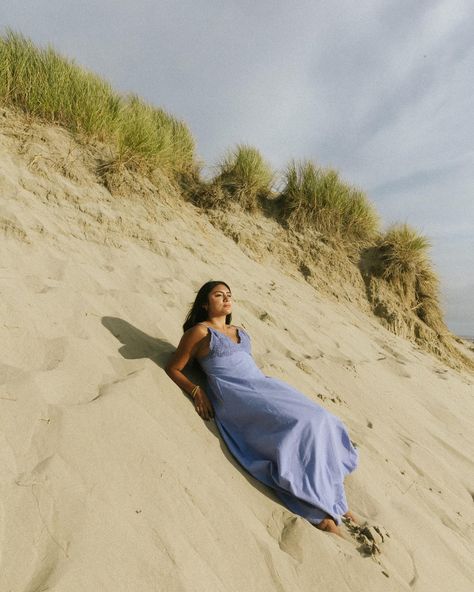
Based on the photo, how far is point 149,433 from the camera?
2.09 m

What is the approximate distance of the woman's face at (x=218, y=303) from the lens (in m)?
3.03

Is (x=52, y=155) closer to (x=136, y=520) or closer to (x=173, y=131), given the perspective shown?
(x=173, y=131)

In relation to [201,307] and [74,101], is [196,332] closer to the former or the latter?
[201,307]

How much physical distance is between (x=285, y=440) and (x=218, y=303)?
1.09m

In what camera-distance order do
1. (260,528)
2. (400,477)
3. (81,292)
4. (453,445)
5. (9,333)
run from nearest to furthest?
(260,528), (9,333), (400,477), (81,292), (453,445)

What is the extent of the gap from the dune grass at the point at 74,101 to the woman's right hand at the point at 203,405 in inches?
146

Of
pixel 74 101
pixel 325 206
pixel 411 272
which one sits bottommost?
pixel 74 101

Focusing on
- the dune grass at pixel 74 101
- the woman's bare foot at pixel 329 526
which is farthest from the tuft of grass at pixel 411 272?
the woman's bare foot at pixel 329 526

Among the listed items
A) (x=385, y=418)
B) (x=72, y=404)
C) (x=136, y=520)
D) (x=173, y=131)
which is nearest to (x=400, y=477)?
(x=385, y=418)

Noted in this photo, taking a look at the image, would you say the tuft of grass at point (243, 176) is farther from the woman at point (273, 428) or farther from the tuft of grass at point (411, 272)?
the woman at point (273, 428)

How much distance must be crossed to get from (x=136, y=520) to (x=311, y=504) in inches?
35.3

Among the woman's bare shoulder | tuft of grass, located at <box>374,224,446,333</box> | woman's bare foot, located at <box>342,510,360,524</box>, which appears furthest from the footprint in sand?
tuft of grass, located at <box>374,224,446,333</box>

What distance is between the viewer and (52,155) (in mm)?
4945

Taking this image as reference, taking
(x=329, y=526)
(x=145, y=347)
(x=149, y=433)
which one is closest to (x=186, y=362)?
(x=145, y=347)
